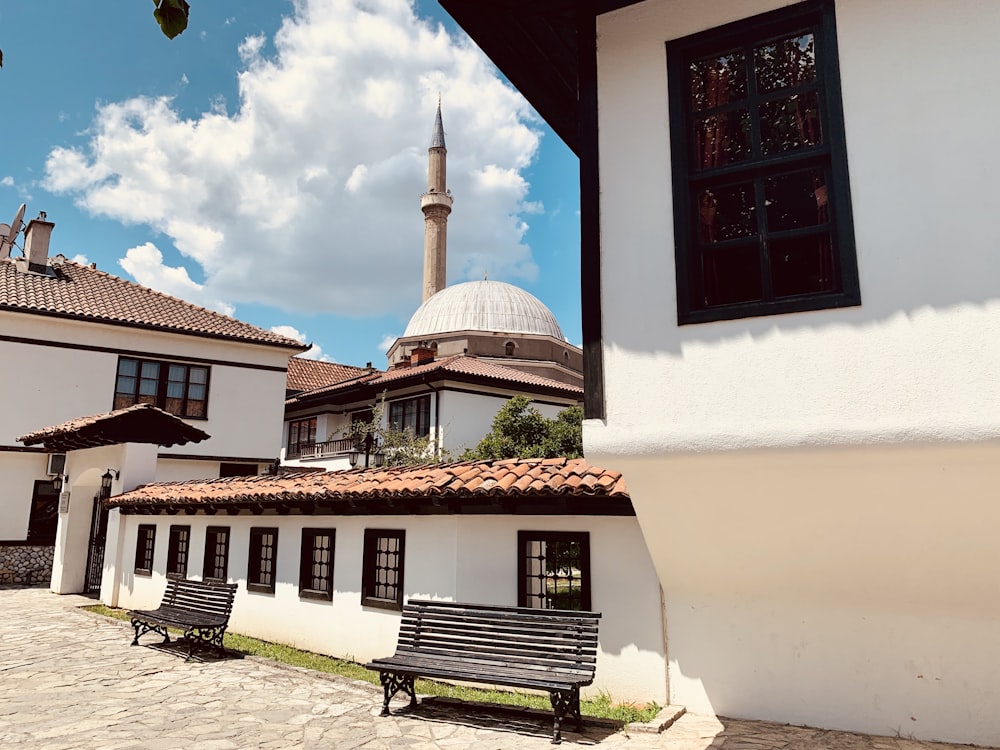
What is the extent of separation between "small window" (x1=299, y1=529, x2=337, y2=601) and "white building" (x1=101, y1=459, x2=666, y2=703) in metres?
0.02

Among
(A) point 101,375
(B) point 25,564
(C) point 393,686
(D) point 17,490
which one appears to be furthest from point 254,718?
(A) point 101,375

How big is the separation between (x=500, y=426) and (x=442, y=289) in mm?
22982

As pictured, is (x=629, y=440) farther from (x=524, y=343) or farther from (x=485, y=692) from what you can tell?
(x=524, y=343)

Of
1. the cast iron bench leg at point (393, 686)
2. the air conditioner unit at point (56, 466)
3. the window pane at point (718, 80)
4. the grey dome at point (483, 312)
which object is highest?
the grey dome at point (483, 312)

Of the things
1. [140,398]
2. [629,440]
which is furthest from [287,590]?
[140,398]

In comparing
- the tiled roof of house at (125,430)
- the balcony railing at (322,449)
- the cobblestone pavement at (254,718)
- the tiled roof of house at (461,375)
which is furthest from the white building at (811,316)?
the balcony railing at (322,449)

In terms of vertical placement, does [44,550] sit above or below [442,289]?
below

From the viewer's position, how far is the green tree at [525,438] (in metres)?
19.9

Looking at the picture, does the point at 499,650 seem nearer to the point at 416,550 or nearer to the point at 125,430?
the point at 416,550

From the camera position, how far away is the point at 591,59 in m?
4.80

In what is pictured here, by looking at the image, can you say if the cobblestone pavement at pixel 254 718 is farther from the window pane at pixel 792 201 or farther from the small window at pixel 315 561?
the window pane at pixel 792 201

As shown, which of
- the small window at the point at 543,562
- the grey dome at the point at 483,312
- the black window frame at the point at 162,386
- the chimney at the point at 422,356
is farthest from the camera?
the grey dome at the point at 483,312

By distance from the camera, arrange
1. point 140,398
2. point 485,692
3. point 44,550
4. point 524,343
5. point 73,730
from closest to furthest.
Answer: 1. point 73,730
2. point 485,692
3. point 44,550
4. point 140,398
5. point 524,343

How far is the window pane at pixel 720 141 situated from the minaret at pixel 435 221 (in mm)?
37893
